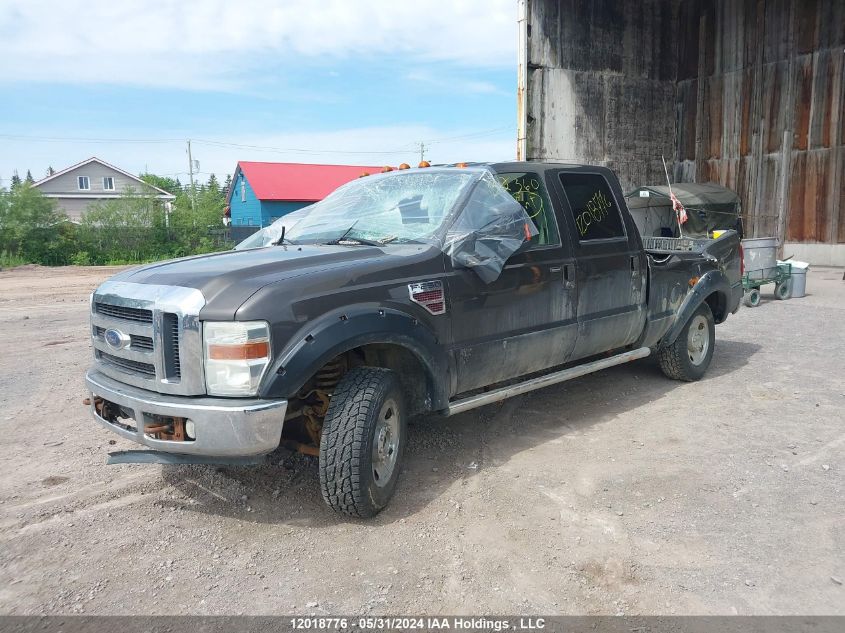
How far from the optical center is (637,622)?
297 centimetres

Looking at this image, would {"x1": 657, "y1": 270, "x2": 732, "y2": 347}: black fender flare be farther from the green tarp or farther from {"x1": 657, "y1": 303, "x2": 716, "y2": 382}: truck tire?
the green tarp

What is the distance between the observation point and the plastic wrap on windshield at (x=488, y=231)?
4.38 m

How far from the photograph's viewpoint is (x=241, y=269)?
372 cm

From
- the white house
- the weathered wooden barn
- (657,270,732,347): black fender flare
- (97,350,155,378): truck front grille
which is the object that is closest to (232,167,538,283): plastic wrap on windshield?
(97,350,155,378): truck front grille

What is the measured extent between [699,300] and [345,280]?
406 centimetres

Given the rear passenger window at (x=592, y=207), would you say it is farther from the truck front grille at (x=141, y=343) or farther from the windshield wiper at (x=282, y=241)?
the truck front grille at (x=141, y=343)

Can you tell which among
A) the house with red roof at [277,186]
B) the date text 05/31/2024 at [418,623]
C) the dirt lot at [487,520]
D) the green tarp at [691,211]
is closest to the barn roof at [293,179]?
the house with red roof at [277,186]

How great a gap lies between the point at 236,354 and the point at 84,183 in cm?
6334

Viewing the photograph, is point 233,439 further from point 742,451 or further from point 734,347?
point 734,347

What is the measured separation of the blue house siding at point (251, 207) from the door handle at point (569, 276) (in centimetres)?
3601

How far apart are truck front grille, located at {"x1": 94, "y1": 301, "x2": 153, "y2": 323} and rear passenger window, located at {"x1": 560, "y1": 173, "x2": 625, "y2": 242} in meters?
3.16

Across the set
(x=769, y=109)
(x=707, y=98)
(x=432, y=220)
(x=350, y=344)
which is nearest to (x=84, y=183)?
(x=707, y=98)

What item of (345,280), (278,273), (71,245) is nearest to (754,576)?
(345,280)

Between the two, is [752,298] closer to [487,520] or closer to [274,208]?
[487,520]
